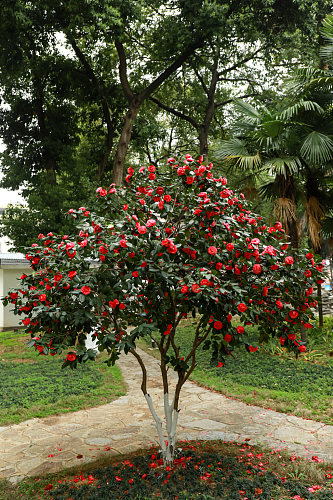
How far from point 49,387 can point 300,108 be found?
7802mm

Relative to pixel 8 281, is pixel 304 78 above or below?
above

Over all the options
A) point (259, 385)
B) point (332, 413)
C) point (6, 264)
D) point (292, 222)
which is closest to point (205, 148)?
point (292, 222)

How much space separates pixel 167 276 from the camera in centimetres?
289

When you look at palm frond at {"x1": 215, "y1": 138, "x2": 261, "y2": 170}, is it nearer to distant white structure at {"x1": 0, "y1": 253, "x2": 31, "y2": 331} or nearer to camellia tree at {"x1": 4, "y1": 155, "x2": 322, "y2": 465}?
camellia tree at {"x1": 4, "y1": 155, "x2": 322, "y2": 465}

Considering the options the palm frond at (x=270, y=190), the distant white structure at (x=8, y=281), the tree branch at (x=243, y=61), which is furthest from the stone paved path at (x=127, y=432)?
the tree branch at (x=243, y=61)

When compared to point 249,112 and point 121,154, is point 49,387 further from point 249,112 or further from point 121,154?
point 121,154

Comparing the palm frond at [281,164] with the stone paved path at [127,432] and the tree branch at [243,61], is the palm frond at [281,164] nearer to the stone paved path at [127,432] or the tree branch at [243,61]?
the stone paved path at [127,432]

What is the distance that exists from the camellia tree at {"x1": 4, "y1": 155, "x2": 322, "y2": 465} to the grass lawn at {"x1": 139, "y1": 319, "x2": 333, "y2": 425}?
82 cm

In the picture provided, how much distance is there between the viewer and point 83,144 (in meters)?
17.4

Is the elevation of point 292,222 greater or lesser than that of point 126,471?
greater

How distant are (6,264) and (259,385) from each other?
12.1 m

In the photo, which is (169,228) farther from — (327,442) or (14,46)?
(14,46)

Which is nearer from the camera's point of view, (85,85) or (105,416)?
(105,416)

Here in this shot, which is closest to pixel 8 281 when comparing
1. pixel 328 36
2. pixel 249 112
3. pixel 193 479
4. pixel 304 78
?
pixel 249 112
